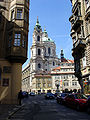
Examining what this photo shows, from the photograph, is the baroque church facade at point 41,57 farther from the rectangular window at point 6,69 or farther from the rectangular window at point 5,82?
the rectangular window at point 5,82

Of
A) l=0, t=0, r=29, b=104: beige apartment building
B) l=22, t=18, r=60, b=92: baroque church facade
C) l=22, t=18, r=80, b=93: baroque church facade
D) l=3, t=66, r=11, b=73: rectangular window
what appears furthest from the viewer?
l=22, t=18, r=60, b=92: baroque church facade

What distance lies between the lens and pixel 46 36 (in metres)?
128

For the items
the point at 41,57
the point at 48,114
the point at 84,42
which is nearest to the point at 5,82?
the point at 48,114

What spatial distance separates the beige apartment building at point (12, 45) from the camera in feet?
57.8

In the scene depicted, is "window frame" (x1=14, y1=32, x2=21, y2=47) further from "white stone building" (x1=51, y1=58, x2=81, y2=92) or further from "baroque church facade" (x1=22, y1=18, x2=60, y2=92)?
"baroque church facade" (x1=22, y1=18, x2=60, y2=92)

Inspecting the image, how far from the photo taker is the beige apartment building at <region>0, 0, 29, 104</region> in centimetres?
1761

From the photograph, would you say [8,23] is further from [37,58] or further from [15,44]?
[37,58]

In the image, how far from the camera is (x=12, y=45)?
1839 cm

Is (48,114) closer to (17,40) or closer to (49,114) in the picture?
(49,114)

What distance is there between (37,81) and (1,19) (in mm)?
67701

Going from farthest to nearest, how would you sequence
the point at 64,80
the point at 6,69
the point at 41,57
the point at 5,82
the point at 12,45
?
the point at 41,57 → the point at 64,80 → the point at 12,45 → the point at 6,69 → the point at 5,82

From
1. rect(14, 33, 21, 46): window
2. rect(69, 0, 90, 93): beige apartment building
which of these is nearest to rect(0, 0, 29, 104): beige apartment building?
rect(14, 33, 21, 46): window

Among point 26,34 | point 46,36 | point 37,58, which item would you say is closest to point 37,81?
point 37,58

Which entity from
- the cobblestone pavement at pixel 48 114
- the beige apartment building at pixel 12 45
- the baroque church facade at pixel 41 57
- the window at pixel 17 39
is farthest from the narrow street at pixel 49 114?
the baroque church facade at pixel 41 57
